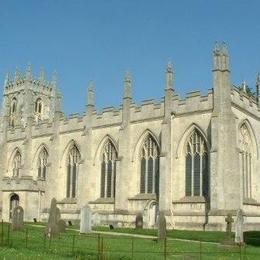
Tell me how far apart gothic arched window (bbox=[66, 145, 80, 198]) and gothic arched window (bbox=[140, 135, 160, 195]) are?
8159 millimetres

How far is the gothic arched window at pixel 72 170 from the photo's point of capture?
4294 centimetres

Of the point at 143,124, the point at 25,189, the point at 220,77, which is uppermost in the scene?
the point at 220,77

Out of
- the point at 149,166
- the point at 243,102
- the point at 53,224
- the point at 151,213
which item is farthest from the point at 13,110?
the point at 53,224

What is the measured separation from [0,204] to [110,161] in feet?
42.5

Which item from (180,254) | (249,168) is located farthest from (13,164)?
(180,254)

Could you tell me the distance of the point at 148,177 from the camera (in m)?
36.7

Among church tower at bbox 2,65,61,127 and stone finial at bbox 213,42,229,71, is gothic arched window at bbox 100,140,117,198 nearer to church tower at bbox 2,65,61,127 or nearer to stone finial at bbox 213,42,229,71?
stone finial at bbox 213,42,229,71

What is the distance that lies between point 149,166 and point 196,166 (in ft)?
14.4

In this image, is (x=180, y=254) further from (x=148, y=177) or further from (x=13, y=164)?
(x=13, y=164)

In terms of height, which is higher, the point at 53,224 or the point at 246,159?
the point at 246,159

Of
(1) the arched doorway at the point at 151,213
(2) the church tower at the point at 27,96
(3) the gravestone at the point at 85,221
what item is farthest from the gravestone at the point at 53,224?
(2) the church tower at the point at 27,96

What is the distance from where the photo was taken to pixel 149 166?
121 feet

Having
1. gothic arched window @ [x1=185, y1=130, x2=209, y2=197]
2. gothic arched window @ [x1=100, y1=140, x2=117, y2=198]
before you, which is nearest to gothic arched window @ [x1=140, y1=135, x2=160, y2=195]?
gothic arched window @ [x1=185, y1=130, x2=209, y2=197]

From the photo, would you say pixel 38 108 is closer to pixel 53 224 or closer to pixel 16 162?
pixel 16 162
